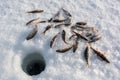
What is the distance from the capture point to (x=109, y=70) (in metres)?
3.23

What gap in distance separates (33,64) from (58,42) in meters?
0.40

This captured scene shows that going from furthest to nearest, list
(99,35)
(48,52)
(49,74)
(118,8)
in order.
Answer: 1. (118,8)
2. (99,35)
3. (48,52)
4. (49,74)

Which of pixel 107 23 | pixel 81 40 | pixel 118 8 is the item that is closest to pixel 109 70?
pixel 81 40

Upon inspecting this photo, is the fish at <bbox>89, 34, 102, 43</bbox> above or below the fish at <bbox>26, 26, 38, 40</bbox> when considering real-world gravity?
above

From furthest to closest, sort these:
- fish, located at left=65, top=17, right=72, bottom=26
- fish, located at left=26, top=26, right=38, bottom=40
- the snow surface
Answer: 1. fish, located at left=65, top=17, right=72, bottom=26
2. fish, located at left=26, top=26, right=38, bottom=40
3. the snow surface

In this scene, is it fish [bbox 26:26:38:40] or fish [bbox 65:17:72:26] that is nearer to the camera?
fish [bbox 26:26:38:40]

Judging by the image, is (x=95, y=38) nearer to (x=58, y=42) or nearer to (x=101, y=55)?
(x=101, y=55)

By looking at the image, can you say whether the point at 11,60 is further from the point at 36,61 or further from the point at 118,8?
the point at 118,8

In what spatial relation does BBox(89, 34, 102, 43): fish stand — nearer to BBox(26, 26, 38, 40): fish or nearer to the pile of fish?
the pile of fish

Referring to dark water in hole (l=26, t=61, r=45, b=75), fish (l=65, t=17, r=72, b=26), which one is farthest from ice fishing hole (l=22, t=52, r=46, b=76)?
fish (l=65, t=17, r=72, b=26)

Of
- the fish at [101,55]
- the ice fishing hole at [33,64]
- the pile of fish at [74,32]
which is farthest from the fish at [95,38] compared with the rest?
the ice fishing hole at [33,64]

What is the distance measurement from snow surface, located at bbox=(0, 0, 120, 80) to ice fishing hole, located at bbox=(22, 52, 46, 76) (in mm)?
63

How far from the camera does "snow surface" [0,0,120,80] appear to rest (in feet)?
10.4

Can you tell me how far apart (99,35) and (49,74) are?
2.80ft
